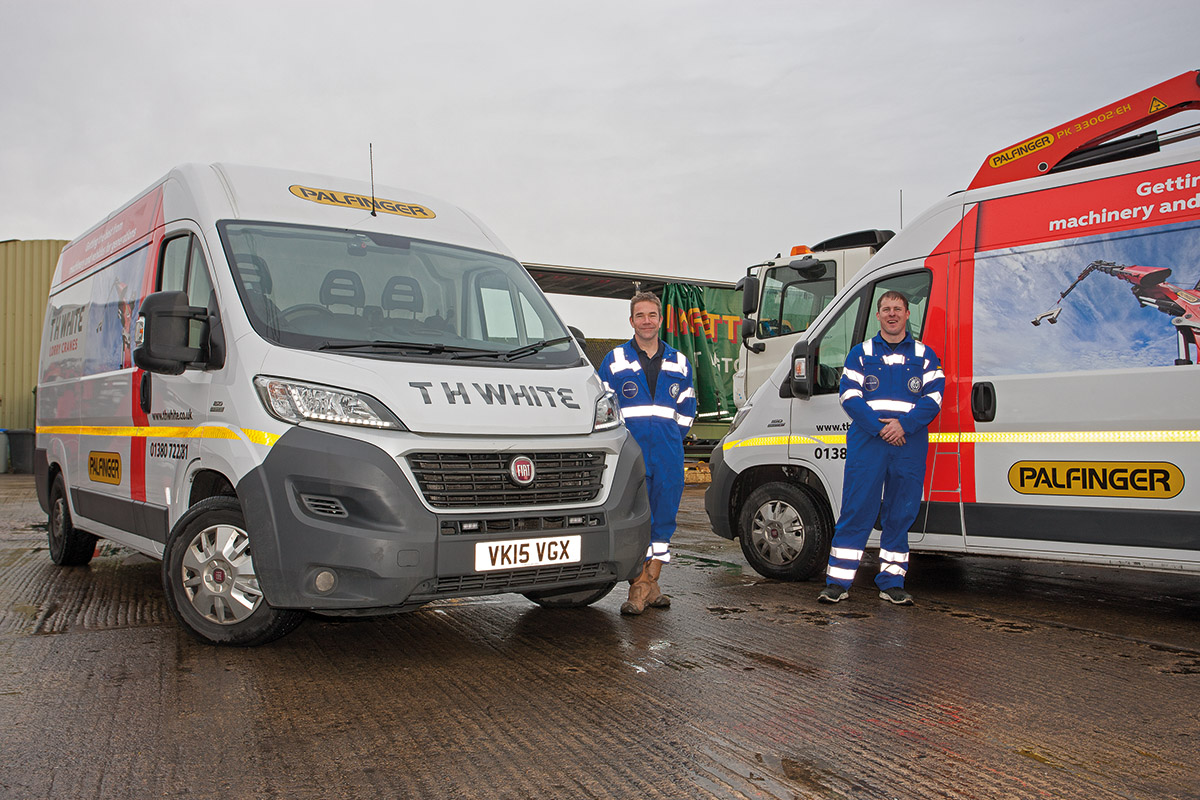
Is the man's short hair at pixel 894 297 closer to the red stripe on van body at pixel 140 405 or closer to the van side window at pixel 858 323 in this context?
the van side window at pixel 858 323

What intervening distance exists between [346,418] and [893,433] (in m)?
2.98

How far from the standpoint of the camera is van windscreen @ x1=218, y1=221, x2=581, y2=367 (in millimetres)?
4281

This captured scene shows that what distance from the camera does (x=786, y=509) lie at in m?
6.22

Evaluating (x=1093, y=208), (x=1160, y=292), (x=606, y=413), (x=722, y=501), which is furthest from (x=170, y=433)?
(x=1160, y=292)

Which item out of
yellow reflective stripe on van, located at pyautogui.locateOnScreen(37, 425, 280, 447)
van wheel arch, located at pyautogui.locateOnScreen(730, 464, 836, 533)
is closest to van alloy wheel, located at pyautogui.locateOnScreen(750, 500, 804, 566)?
van wheel arch, located at pyautogui.locateOnScreen(730, 464, 836, 533)

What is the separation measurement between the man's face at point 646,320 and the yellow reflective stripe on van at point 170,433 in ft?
7.05

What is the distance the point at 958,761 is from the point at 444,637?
2.52 m

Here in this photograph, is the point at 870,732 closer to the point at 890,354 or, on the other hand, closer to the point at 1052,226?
the point at 890,354

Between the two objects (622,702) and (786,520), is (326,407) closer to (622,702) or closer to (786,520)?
(622,702)

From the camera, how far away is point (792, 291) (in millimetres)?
11656

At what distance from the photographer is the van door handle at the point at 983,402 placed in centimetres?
530

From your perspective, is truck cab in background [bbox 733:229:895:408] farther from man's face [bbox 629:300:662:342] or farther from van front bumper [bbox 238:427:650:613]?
van front bumper [bbox 238:427:650:613]

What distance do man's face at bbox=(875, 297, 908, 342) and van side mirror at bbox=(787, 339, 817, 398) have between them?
2.35 ft

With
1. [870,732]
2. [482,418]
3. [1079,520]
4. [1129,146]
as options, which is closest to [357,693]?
[482,418]
